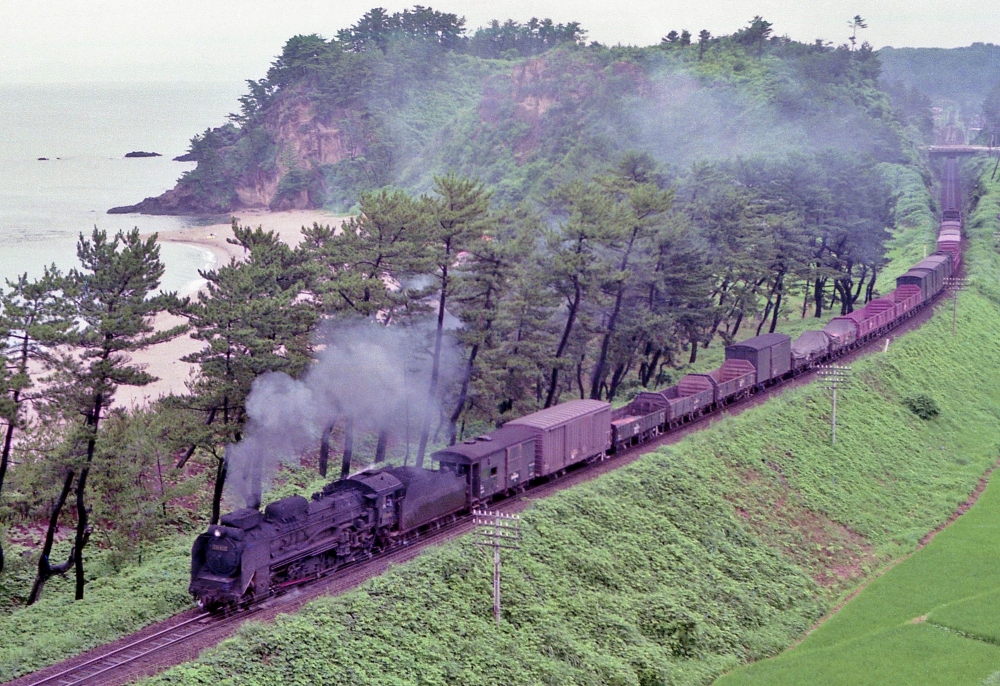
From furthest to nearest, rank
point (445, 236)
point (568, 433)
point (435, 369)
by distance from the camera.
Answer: point (435, 369)
point (445, 236)
point (568, 433)

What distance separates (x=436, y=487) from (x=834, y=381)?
27.1m

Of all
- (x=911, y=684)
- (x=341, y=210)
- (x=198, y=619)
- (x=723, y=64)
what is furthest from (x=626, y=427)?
(x=723, y=64)

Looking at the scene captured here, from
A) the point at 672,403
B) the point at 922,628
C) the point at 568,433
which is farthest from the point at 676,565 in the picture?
the point at 672,403

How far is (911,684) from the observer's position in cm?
3369

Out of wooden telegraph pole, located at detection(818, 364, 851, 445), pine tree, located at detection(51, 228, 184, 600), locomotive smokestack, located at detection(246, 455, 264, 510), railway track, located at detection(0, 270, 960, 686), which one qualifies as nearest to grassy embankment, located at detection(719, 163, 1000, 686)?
wooden telegraph pole, located at detection(818, 364, 851, 445)

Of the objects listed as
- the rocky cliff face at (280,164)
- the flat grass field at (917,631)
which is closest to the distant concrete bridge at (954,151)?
the rocky cliff face at (280,164)

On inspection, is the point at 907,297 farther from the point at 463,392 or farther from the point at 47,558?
the point at 47,558

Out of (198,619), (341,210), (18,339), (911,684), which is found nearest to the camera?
(198,619)

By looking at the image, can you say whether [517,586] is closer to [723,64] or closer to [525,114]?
[525,114]

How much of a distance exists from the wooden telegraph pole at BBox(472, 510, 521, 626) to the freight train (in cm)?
222

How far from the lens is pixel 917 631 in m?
37.9

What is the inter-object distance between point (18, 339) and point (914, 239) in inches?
4186

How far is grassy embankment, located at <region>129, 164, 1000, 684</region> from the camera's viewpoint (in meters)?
28.5

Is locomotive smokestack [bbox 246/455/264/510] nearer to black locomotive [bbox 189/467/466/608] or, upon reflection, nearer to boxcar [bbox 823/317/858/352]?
black locomotive [bbox 189/467/466/608]
